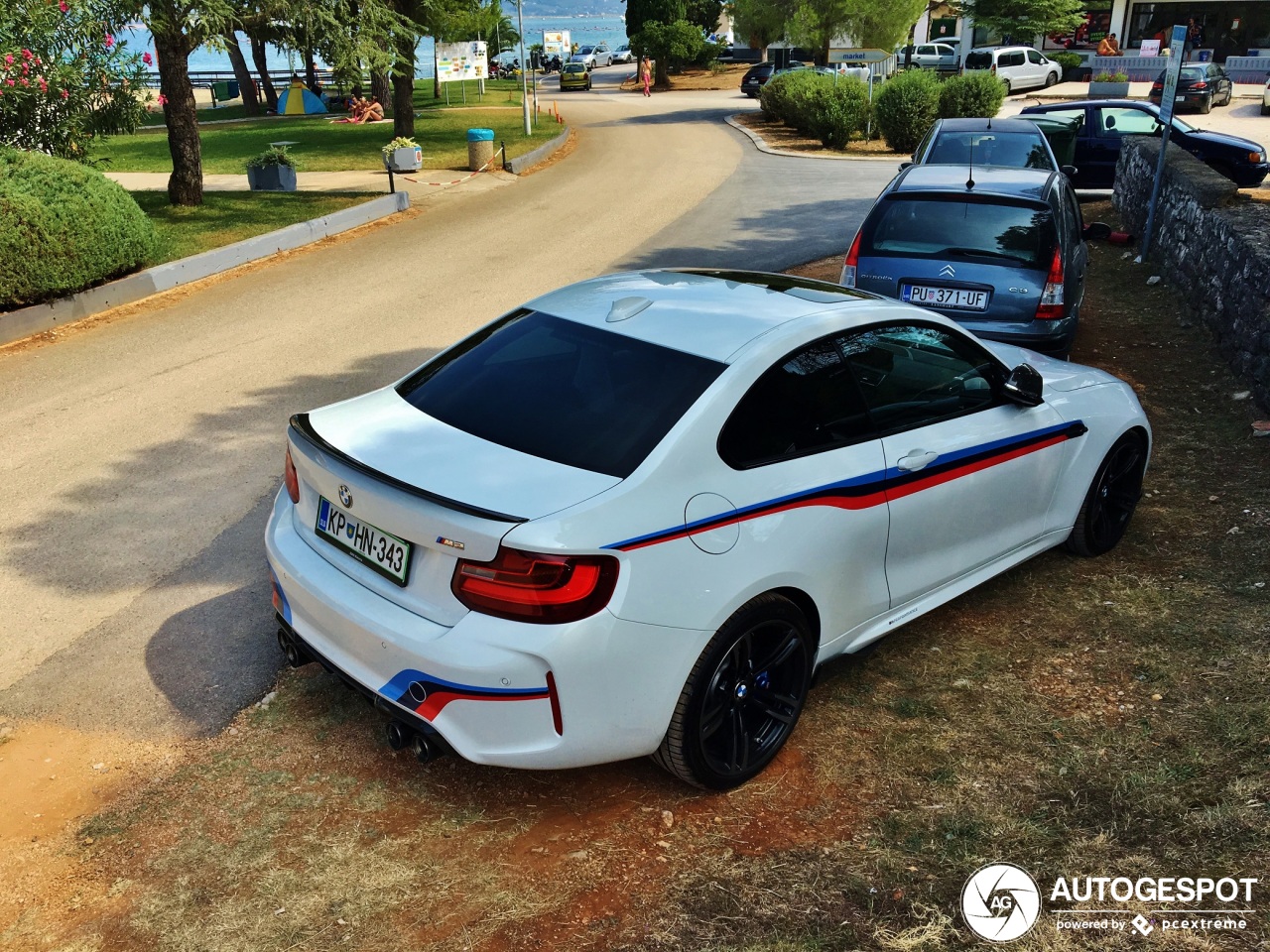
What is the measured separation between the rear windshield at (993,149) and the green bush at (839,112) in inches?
553

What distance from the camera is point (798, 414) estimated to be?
3869mm

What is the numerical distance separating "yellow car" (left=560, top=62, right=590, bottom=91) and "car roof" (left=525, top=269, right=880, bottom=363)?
2193 inches

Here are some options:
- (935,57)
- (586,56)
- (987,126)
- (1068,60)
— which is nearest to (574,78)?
(935,57)

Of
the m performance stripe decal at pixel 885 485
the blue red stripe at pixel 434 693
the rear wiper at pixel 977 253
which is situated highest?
the rear wiper at pixel 977 253

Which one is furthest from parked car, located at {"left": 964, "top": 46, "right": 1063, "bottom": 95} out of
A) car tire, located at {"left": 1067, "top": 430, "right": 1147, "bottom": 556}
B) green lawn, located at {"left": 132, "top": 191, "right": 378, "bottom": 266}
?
car tire, located at {"left": 1067, "top": 430, "right": 1147, "bottom": 556}

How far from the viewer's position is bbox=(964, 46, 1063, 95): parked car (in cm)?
4169

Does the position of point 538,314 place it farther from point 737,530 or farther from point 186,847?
point 186,847

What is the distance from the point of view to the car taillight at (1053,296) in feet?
24.3

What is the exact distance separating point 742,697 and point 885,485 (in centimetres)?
100

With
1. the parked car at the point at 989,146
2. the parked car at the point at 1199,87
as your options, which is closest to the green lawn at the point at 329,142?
the parked car at the point at 989,146

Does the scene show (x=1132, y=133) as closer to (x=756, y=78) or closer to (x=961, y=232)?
(x=961, y=232)

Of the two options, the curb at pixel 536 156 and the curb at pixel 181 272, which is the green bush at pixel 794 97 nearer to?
the curb at pixel 536 156

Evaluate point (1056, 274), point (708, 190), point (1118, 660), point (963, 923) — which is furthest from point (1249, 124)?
point (963, 923)

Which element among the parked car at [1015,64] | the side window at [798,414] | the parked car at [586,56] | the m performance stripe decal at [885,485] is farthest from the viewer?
the parked car at [586,56]
